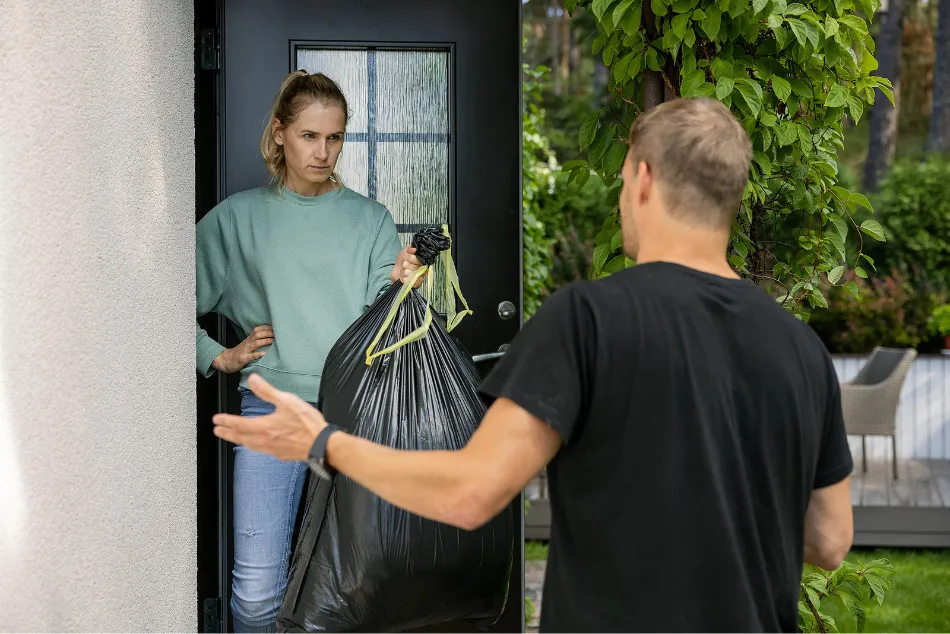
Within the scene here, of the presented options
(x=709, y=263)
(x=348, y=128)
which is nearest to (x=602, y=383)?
(x=709, y=263)

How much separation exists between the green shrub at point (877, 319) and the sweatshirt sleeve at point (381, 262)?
5.42 meters

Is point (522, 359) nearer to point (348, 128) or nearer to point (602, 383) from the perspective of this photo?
point (602, 383)

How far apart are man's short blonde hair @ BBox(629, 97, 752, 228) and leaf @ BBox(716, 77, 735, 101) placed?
2.11ft

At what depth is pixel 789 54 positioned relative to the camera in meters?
1.98

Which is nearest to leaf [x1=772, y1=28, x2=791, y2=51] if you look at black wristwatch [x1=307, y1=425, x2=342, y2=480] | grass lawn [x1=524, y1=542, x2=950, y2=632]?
black wristwatch [x1=307, y1=425, x2=342, y2=480]

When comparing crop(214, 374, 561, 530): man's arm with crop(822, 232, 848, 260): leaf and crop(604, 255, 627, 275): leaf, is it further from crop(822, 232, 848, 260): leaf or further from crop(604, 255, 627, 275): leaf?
crop(822, 232, 848, 260): leaf

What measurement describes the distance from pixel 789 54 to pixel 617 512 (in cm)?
121

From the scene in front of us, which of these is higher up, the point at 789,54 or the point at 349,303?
the point at 789,54

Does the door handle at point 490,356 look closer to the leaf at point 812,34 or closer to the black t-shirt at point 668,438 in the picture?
the leaf at point 812,34

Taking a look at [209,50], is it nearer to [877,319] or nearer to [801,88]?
[801,88]

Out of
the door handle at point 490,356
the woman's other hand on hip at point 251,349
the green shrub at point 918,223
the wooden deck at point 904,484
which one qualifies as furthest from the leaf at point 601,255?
the green shrub at point 918,223

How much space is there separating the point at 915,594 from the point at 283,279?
3.47m

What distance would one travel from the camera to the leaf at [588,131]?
2.08 metres

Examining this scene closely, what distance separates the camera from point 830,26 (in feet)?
6.23
